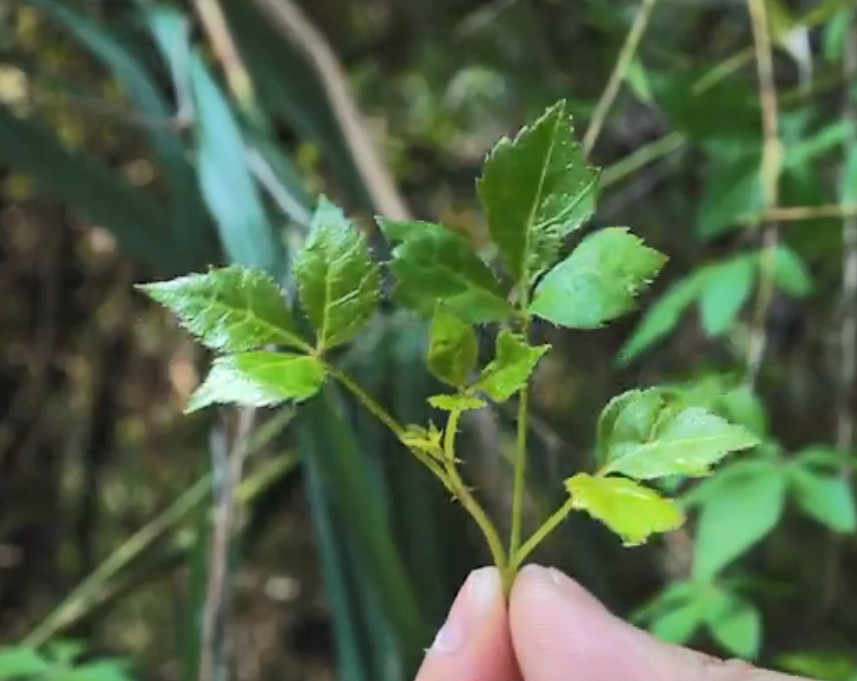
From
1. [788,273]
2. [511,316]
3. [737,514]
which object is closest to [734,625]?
[737,514]

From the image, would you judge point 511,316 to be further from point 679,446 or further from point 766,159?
point 766,159

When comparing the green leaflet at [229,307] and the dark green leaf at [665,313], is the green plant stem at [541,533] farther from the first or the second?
the dark green leaf at [665,313]

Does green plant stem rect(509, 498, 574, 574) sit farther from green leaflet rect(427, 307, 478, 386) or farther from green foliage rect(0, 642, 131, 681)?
green foliage rect(0, 642, 131, 681)

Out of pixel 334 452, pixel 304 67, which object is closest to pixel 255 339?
pixel 334 452

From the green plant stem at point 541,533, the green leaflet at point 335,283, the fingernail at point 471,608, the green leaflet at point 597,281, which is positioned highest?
the green leaflet at point 335,283

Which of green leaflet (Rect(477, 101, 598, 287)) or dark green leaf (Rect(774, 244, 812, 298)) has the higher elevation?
green leaflet (Rect(477, 101, 598, 287))

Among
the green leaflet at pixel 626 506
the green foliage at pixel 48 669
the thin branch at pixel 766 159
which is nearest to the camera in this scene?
the green leaflet at pixel 626 506

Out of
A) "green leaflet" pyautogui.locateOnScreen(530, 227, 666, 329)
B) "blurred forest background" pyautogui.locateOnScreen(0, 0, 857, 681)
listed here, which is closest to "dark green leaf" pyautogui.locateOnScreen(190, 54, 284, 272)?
"blurred forest background" pyautogui.locateOnScreen(0, 0, 857, 681)

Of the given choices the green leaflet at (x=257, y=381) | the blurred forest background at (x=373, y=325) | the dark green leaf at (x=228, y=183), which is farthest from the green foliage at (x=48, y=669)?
the green leaflet at (x=257, y=381)
